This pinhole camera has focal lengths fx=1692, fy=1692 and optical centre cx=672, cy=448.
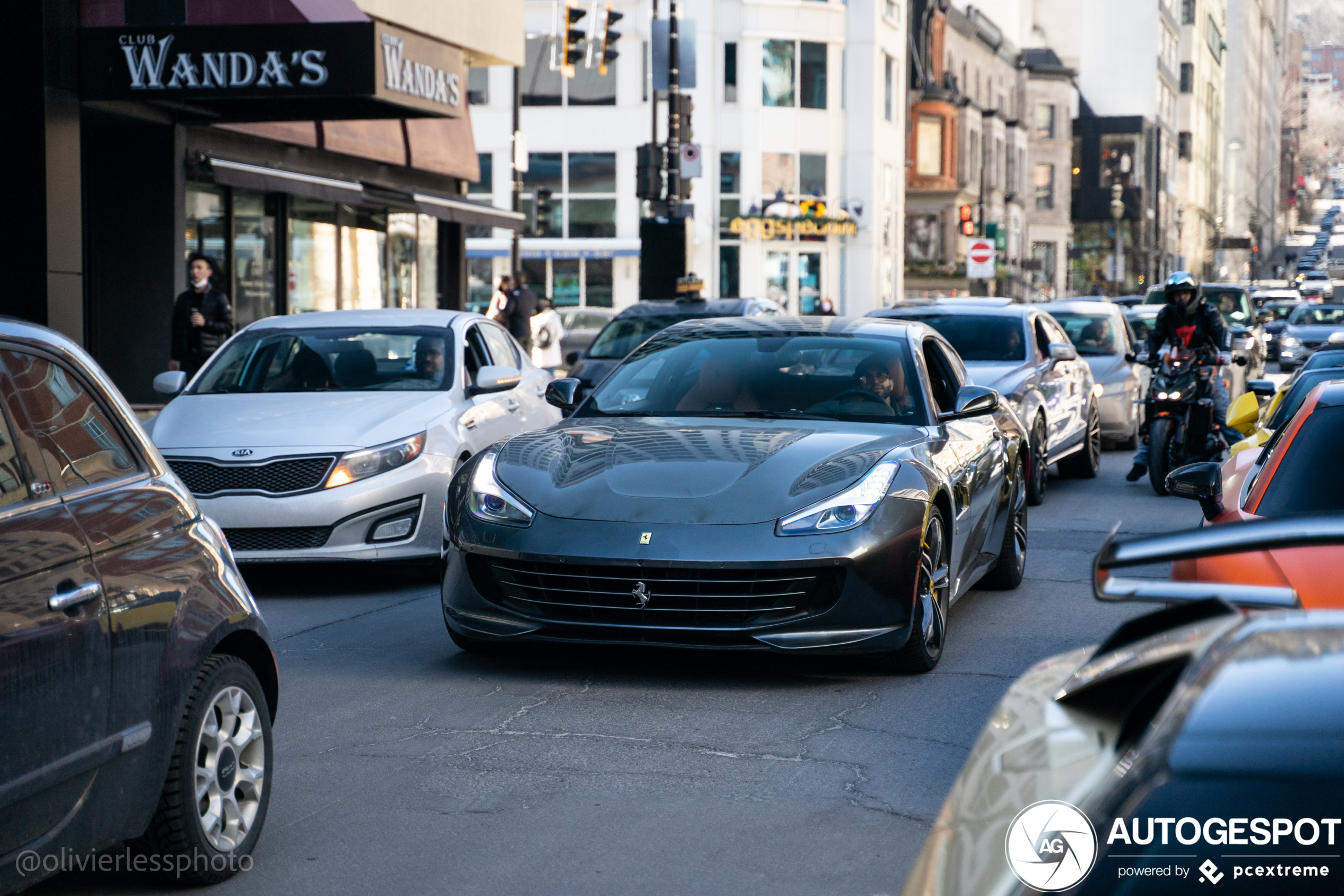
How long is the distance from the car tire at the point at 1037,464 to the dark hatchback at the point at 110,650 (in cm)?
1023

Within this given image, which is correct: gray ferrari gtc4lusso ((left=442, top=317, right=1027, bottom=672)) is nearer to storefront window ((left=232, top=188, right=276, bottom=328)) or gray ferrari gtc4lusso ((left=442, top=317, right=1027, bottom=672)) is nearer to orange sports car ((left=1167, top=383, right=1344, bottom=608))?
orange sports car ((left=1167, top=383, right=1344, bottom=608))

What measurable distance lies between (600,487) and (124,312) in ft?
46.6

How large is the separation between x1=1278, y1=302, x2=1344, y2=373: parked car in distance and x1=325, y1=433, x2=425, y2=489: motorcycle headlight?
88.1 feet

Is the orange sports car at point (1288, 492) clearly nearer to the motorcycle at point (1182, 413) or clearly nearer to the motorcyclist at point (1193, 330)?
the motorcycle at point (1182, 413)

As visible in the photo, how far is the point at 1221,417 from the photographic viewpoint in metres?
14.7

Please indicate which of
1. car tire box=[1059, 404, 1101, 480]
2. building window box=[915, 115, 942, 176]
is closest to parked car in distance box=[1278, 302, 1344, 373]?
car tire box=[1059, 404, 1101, 480]

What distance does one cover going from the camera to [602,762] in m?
5.66

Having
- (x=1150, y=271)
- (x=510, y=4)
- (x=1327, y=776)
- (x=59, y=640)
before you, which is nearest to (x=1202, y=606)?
(x=1327, y=776)

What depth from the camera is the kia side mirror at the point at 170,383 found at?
1012cm

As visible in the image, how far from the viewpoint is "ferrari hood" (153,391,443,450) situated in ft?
30.6

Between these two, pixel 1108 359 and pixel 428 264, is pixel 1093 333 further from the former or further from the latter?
pixel 428 264

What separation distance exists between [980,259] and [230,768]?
38.7 m

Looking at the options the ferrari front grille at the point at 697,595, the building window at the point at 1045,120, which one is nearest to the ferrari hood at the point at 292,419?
the ferrari front grille at the point at 697,595

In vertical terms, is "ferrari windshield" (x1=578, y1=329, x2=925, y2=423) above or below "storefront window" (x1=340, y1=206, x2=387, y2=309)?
below
